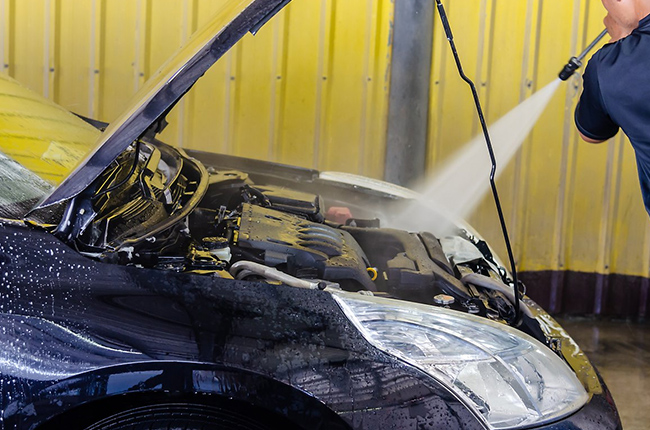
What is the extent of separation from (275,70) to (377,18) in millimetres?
731

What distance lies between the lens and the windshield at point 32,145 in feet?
6.81

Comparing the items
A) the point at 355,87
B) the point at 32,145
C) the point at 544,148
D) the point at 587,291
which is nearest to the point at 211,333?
the point at 32,145

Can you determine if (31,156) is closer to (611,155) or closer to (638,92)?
(638,92)

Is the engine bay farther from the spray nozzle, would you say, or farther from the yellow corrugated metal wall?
the yellow corrugated metal wall

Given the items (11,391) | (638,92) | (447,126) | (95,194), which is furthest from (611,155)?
(11,391)

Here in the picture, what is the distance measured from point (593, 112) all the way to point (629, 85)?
0.24m

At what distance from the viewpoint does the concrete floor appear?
3.50 m

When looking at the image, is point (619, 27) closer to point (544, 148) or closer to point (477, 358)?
point (477, 358)

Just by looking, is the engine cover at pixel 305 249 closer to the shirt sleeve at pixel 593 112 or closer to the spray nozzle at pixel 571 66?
the shirt sleeve at pixel 593 112

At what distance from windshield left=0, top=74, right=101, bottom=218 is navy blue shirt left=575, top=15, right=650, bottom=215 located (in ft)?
4.72

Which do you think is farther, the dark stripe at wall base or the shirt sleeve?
the dark stripe at wall base

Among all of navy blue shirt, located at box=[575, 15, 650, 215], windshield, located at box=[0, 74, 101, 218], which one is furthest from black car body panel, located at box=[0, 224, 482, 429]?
navy blue shirt, located at box=[575, 15, 650, 215]

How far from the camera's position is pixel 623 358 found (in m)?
4.22

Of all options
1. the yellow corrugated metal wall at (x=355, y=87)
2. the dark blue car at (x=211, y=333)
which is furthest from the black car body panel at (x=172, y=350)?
the yellow corrugated metal wall at (x=355, y=87)
